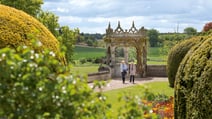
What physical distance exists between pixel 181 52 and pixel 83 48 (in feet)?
221

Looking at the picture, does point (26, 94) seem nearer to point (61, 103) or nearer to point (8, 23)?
point (61, 103)

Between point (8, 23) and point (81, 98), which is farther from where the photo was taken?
point (8, 23)

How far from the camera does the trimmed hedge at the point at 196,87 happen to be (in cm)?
809

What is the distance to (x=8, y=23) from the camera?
939 centimetres

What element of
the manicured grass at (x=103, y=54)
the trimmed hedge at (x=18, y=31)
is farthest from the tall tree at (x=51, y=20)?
the trimmed hedge at (x=18, y=31)

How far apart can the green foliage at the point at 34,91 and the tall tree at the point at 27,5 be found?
97.9 feet

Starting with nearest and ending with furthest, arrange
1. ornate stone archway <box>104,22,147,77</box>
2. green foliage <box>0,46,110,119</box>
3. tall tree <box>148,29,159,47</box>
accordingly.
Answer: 1. green foliage <box>0,46,110,119</box>
2. ornate stone archway <box>104,22,147,77</box>
3. tall tree <box>148,29,159,47</box>

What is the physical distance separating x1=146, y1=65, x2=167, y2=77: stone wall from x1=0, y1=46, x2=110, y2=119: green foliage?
38.0 metres

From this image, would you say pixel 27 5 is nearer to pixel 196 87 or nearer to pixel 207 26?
pixel 207 26

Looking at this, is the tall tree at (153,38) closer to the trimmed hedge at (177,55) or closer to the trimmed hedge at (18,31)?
the trimmed hedge at (177,55)

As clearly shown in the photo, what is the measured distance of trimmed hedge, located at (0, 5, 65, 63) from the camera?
352 inches

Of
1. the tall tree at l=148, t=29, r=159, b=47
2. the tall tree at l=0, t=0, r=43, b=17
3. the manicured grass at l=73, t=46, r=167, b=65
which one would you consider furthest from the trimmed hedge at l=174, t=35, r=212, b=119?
the tall tree at l=148, t=29, r=159, b=47

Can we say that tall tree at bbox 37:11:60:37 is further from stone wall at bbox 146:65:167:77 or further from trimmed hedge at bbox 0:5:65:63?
trimmed hedge at bbox 0:5:65:63

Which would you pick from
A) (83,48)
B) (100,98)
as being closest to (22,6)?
(100,98)
